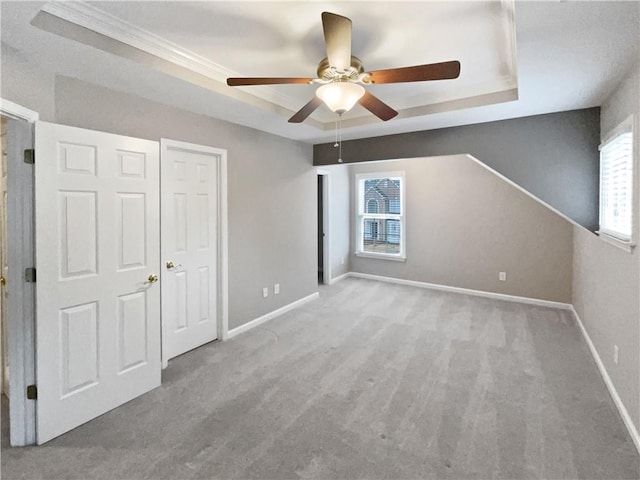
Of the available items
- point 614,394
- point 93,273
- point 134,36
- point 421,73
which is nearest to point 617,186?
point 614,394

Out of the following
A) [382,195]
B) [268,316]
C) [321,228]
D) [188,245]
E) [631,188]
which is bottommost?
[268,316]

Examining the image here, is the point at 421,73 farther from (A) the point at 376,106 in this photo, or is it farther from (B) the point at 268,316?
(B) the point at 268,316

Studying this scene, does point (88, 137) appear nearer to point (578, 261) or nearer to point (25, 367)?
point (25, 367)

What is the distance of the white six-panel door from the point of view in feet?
6.48

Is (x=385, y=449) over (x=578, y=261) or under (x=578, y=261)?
under

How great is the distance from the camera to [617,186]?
233cm

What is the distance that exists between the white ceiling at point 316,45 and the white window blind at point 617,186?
440mm

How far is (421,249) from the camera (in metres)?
5.75

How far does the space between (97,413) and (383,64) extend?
10.6 feet

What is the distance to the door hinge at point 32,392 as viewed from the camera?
1970 mm

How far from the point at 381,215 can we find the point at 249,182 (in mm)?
3224

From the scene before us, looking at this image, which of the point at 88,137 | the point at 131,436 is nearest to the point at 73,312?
the point at 131,436

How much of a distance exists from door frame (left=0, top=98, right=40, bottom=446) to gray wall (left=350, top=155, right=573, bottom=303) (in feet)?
16.8

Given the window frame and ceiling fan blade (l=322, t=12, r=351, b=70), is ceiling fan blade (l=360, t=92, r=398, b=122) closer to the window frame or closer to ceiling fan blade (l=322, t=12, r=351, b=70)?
ceiling fan blade (l=322, t=12, r=351, b=70)
